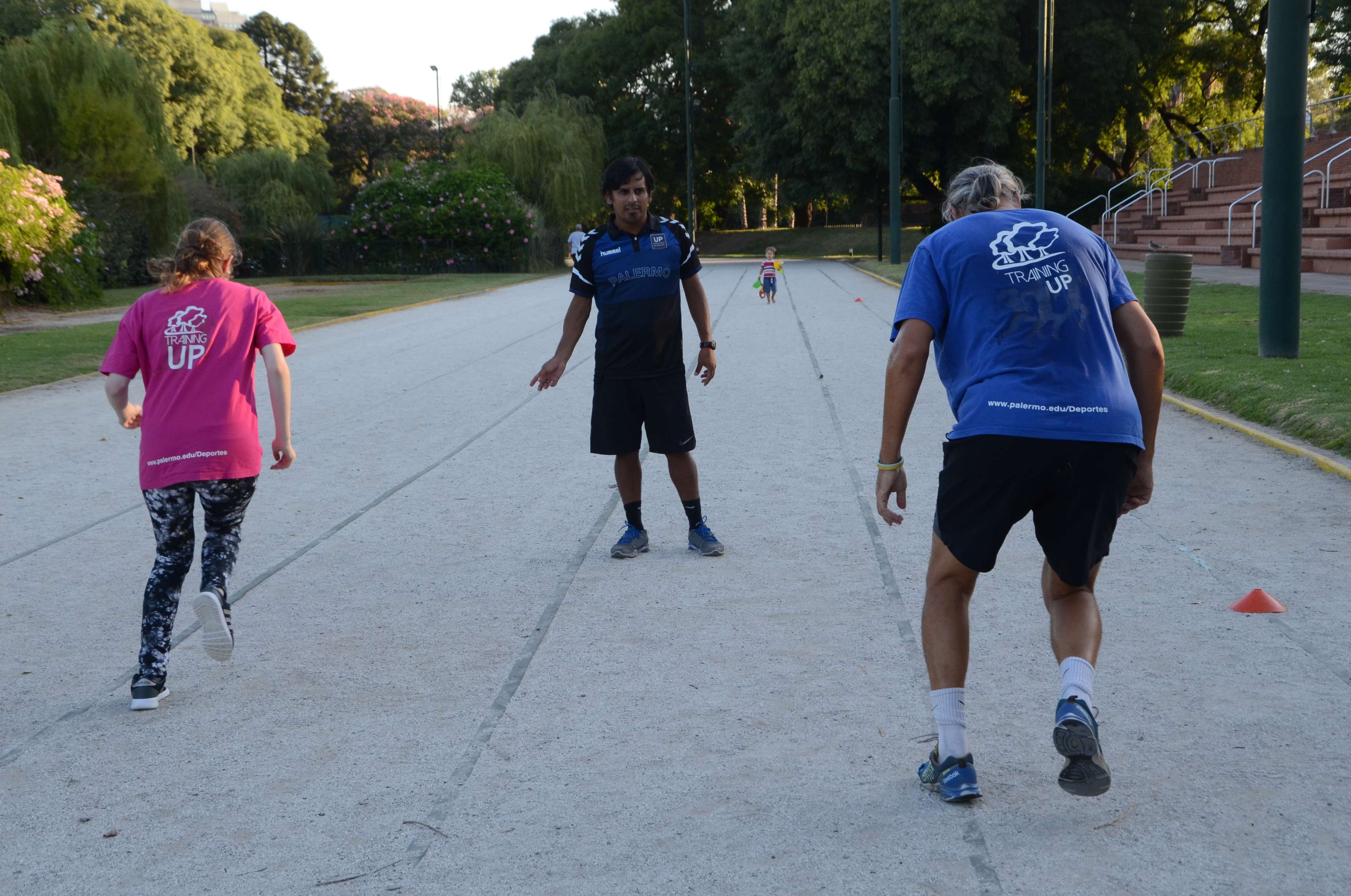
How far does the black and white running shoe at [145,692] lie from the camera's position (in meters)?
4.35

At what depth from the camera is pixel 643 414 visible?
20.7 ft

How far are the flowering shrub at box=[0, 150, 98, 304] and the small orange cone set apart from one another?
22.7 m

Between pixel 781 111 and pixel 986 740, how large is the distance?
155ft

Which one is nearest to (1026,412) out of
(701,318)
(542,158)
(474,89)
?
(701,318)

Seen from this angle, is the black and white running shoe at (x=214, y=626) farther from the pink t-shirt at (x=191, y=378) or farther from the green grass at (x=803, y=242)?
the green grass at (x=803, y=242)

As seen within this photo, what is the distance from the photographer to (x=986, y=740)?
3904mm

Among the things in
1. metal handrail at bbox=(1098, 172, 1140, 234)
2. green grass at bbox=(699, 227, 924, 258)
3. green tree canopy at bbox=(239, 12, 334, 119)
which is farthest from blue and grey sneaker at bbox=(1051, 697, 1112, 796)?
green tree canopy at bbox=(239, 12, 334, 119)

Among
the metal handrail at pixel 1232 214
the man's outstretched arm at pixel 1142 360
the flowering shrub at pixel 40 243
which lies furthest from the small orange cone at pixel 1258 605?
the metal handrail at pixel 1232 214

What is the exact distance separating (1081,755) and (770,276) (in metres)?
22.2

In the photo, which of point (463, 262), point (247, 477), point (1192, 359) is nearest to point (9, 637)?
point (247, 477)

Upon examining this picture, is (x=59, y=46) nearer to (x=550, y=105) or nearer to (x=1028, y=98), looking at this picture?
(x=550, y=105)

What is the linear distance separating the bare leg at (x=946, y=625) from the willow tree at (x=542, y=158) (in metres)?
45.7

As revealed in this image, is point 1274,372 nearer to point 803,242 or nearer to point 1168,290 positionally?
point 1168,290

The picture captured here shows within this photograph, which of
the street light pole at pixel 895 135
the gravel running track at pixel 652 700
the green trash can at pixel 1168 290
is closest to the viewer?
the gravel running track at pixel 652 700
